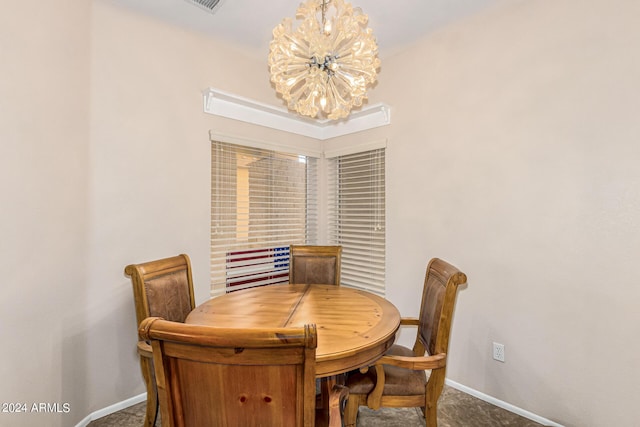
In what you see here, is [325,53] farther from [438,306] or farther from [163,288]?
[163,288]

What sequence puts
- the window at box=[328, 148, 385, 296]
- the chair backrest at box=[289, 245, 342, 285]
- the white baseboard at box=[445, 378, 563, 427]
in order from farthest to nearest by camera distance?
the window at box=[328, 148, 385, 296], the chair backrest at box=[289, 245, 342, 285], the white baseboard at box=[445, 378, 563, 427]

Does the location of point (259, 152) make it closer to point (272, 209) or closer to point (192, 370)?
point (272, 209)

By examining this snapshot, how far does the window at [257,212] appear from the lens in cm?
272

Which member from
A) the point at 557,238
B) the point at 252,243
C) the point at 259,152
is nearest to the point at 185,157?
the point at 259,152

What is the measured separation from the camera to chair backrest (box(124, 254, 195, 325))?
1661 millimetres

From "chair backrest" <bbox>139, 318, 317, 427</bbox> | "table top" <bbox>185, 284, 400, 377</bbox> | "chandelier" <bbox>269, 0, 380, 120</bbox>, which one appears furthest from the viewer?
"chandelier" <bbox>269, 0, 380, 120</bbox>

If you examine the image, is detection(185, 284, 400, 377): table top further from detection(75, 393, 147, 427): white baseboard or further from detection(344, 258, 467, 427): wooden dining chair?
detection(75, 393, 147, 427): white baseboard

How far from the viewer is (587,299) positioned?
181 cm

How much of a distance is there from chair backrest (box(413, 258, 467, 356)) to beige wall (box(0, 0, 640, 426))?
616mm

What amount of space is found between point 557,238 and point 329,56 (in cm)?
182

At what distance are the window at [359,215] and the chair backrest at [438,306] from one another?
1.06 meters

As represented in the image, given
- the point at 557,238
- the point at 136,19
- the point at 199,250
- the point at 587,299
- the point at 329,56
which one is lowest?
the point at 587,299

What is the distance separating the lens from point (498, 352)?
2.16 metres

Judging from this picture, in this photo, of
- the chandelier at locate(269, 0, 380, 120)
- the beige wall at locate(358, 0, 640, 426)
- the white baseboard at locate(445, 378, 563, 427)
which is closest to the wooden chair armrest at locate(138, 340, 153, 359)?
the chandelier at locate(269, 0, 380, 120)
